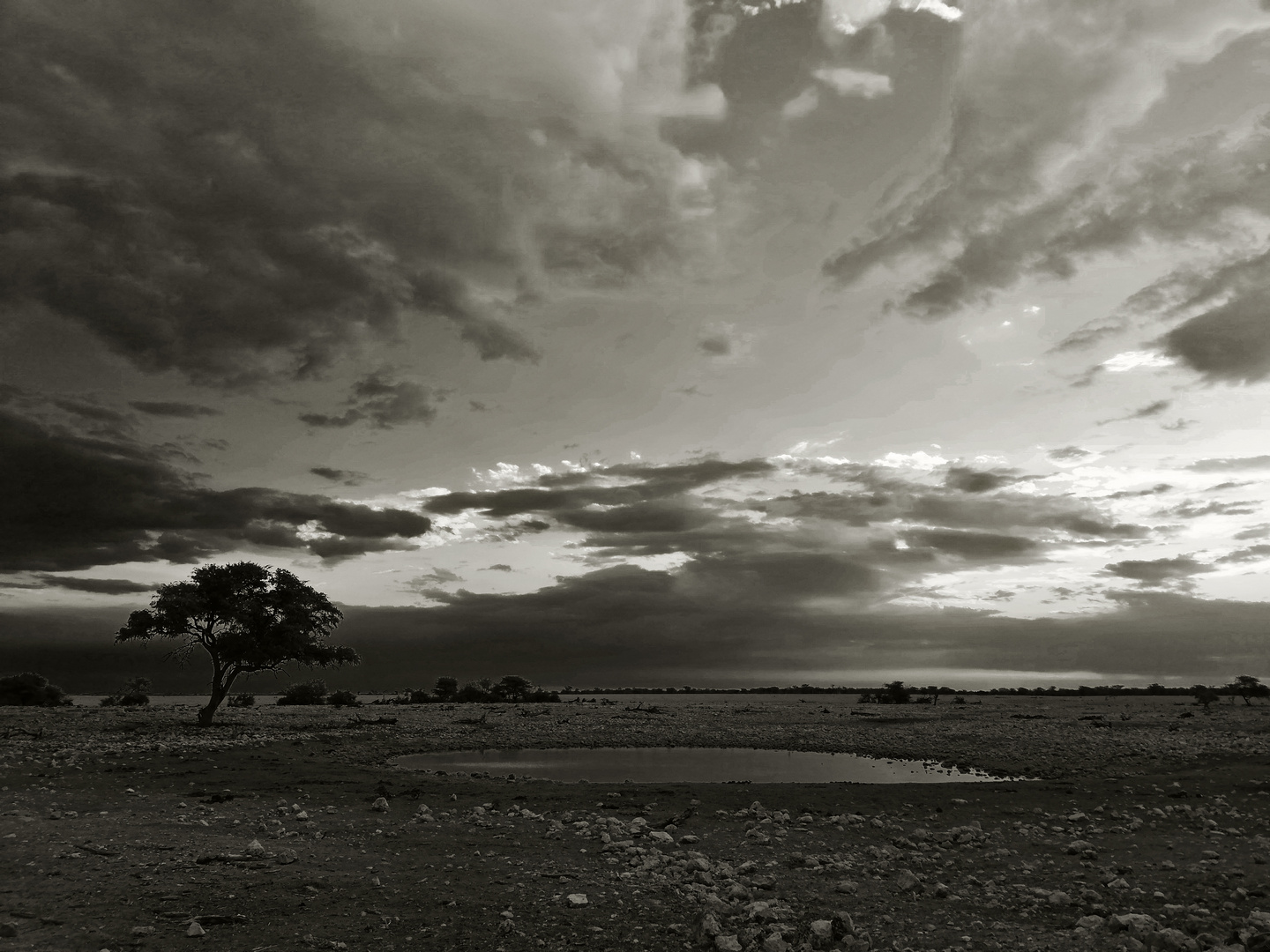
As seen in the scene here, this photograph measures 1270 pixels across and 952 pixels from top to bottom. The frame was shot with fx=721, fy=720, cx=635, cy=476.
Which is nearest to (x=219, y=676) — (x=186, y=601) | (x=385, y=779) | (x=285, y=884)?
(x=186, y=601)

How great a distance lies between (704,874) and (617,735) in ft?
110

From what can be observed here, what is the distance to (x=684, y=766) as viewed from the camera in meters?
31.3

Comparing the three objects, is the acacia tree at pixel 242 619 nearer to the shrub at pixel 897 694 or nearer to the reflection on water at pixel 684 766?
the reflection on water at pixel 684 766

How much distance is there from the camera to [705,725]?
54094 millimetres

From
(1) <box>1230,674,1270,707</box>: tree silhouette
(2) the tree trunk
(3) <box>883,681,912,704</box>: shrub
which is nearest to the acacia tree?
(2) the tree trunk

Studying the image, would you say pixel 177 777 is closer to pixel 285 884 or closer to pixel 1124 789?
pixel 285 884

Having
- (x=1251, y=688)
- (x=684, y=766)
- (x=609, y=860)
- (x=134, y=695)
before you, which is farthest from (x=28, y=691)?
(x=1251, y=688)

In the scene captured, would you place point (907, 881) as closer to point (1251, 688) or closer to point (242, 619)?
point (242, 619)

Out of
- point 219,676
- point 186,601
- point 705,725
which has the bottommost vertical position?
point 705,725

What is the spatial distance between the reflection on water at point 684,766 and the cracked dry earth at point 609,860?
176 inches

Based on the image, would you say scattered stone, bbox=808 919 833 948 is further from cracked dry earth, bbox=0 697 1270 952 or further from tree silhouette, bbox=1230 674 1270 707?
tree silhouette, bbox=1230 674 1270 707

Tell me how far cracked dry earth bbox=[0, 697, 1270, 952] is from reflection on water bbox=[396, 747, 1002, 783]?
4.48 m

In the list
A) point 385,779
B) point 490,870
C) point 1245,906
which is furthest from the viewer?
point 385,779

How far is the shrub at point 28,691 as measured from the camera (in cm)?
6959
